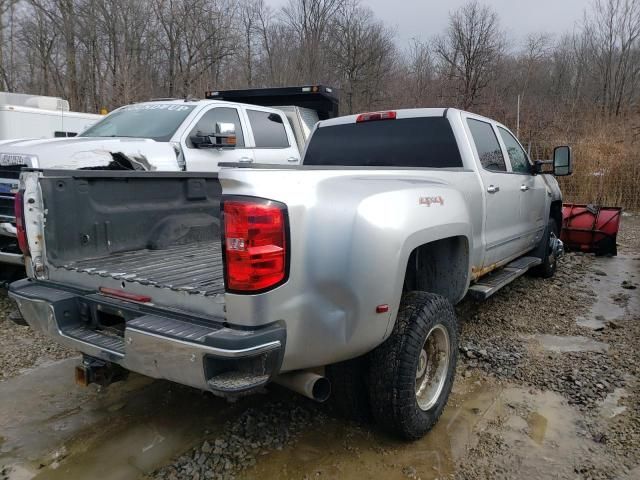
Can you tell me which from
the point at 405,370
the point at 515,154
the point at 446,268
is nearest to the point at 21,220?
the point at 405,370

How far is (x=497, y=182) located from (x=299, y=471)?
9.53 ft

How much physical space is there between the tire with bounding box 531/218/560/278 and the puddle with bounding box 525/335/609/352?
5.91ft

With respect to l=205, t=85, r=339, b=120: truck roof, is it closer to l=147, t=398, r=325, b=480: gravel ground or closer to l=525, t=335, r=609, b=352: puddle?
l=525, t=335, r=609, b=352: puddle

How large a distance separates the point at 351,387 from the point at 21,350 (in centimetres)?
311

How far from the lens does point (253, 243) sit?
6.82 ft

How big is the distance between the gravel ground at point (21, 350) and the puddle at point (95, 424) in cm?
21

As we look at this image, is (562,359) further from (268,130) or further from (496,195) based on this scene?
(268,130)

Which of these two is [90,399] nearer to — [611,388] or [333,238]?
[333,238]

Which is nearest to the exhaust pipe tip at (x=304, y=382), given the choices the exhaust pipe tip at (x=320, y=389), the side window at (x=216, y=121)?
the exhaust pipe tip at (x=320, y=389)

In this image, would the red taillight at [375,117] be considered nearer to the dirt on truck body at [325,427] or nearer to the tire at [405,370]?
the tire at [405,370]

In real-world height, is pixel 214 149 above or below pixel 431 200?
above

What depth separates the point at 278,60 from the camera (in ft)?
90.7

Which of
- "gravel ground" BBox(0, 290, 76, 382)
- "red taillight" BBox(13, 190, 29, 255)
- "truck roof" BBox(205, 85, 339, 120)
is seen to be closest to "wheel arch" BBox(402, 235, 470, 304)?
"red taillight" BBox(13, 190, 29, 255)

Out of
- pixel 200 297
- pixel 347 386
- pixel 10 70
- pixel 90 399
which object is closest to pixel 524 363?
pixel 347 386
